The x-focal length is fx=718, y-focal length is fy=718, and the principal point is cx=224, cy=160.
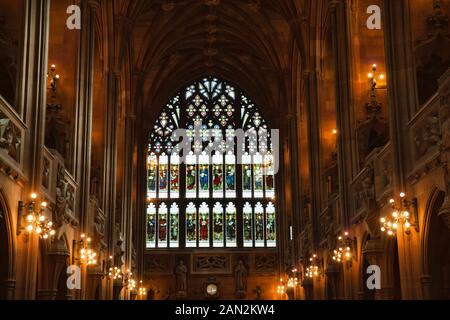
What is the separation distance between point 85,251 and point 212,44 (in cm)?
2524

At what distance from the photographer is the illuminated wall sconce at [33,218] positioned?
1645 centimetres

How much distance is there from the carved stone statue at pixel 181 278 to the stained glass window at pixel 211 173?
1824mm

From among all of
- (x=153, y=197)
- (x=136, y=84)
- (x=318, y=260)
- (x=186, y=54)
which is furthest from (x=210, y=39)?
(x=318, y=260)

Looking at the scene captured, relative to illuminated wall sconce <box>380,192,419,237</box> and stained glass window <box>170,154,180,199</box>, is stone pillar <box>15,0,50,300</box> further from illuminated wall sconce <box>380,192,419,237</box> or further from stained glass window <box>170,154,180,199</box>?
stained glass window <box>170,154,180,199</box>

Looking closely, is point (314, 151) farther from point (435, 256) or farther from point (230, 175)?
point (230, 175)

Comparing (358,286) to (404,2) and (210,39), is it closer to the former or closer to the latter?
(404,2)

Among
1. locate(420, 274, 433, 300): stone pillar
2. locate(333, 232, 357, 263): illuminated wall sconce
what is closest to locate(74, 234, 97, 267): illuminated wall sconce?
locate(333, 232, 357, 263): illuminated wall sconce

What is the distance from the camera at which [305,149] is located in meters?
37.6

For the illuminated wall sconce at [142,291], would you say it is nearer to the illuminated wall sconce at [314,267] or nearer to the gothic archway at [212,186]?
the gothic archway at [212,186]

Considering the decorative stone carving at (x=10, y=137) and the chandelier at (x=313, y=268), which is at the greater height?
the decorative stone carving at (x=10, y=137)

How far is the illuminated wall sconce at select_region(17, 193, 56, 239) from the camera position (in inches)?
648

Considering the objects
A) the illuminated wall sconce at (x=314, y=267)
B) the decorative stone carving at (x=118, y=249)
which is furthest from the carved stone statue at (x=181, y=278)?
the illuminated wall sconce at (x=314, y=267)

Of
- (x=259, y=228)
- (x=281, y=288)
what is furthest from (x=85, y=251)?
(x=259, y=228)

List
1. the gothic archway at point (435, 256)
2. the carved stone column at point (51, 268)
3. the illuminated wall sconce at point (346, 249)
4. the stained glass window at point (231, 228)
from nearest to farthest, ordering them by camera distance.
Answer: the gothic archway at point (435, 256)
the carved stone column at point (51, 268)
the illuminated wall sconce at point (346, 249)
the stained glass window at point (231, 228)
